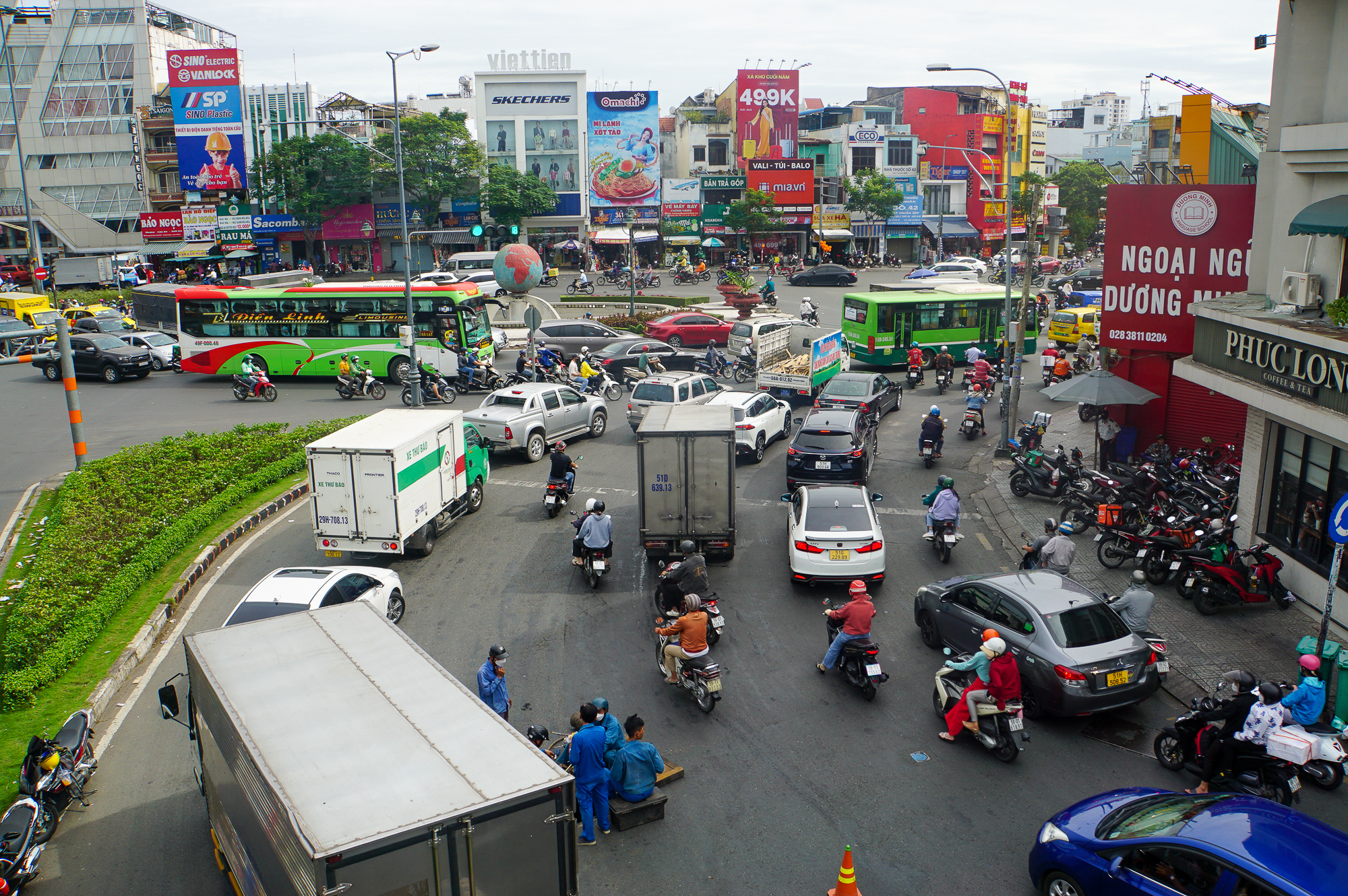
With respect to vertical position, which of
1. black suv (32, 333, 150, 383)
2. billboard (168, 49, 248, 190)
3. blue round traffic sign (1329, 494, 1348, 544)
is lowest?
black suv (32, 333, 150, 383)

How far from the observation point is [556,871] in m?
5.84

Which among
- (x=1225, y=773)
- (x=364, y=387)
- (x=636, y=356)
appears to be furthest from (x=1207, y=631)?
(x=364, y=387)

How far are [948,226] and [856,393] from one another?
52982 mm

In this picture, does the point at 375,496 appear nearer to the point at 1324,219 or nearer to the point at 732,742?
the point at 732,742

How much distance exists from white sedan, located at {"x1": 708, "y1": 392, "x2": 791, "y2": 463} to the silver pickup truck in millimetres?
3601

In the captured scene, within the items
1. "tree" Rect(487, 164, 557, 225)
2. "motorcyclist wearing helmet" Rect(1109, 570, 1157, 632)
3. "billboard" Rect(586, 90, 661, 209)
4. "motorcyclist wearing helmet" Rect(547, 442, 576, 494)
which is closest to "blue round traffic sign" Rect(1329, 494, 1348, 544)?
"motorcyclist wearing helmet" Rect(1109, 570, 1157, 632)

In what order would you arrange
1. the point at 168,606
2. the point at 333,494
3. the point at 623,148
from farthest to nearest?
the point at 623,148 → the point at 333,494 → the point at 168,606

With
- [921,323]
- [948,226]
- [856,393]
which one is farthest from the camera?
[948,226]

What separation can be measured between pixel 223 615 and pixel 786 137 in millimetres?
63364

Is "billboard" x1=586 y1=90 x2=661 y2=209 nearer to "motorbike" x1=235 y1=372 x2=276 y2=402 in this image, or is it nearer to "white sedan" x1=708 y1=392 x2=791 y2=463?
"motorbike" x1=235 y1=372 x2=276 y2=402

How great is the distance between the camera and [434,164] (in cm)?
5888

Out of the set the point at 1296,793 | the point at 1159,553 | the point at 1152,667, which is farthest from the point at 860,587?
the point at 1159,553

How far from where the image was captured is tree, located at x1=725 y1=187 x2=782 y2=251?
6391cm

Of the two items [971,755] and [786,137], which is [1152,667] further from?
[786,137]
